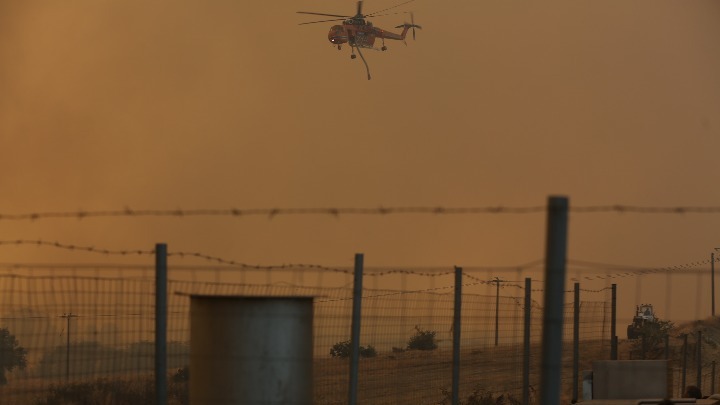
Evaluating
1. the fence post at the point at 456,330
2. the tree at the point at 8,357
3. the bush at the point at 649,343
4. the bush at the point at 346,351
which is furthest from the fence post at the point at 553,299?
the bush at the point at 649,343

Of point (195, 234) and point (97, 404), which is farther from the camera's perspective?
point (195, 234)

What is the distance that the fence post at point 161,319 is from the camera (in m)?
9.79

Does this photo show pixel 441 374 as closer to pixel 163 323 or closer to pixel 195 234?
pixel 195 234

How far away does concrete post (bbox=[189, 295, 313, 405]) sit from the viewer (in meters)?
9.79

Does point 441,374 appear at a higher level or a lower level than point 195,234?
lower

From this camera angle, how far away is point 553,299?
306 inches

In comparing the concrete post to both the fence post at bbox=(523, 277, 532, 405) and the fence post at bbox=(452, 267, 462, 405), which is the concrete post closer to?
the fence post at bbox=(452, 267, 462, 405)

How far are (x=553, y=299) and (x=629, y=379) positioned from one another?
282 inches

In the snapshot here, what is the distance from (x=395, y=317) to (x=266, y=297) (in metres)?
5.05

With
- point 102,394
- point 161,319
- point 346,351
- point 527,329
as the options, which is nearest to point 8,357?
point 102,394

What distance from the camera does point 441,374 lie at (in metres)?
31.9

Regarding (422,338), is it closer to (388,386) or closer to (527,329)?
(388,386)

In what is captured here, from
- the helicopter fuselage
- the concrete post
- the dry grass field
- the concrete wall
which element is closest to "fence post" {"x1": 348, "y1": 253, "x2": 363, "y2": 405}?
the concrete post

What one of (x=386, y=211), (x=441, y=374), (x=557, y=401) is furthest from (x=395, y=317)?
(x=441, y=374)
